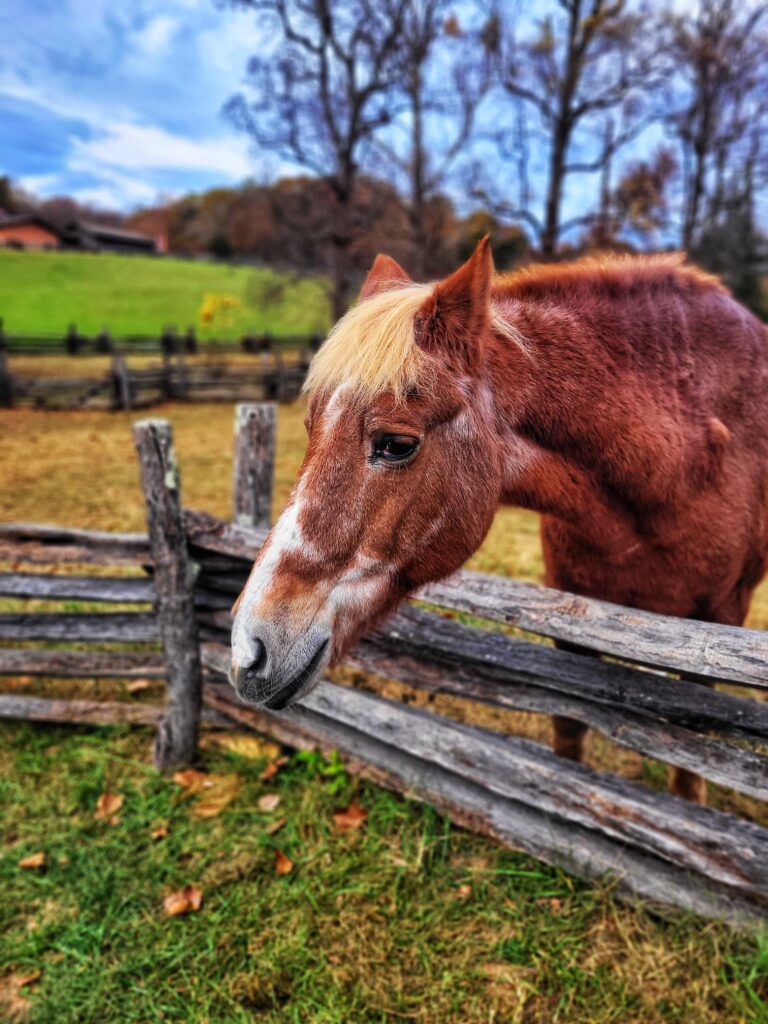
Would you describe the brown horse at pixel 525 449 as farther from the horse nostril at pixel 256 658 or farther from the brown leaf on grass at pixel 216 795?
the brown leaf on grass at pixel 216 795

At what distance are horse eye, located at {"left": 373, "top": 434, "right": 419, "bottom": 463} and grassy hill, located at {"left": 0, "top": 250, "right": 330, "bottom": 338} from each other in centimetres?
2086

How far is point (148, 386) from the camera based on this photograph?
1734 cm

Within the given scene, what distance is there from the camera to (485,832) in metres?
2.89

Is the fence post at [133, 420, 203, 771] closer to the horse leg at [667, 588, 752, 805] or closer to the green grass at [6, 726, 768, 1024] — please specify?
the green grass at [6, 726, 768, 1024]

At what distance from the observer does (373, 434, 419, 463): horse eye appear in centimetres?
168

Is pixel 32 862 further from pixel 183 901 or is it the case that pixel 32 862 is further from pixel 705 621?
pixel 705 621

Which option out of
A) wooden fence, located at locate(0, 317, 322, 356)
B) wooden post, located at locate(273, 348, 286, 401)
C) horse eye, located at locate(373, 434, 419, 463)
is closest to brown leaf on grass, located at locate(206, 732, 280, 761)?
horse eye, located at locate(373, 434, 419, 463)

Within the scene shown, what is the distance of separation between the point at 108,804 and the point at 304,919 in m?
1.38

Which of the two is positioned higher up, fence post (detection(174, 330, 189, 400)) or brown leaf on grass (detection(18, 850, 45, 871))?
fence post (detection(174, 330, 189, 400))

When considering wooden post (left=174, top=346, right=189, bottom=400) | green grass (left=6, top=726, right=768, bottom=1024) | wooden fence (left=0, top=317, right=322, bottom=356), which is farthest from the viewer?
wooden fence (left=0, top=317, right=322, bottom=356)

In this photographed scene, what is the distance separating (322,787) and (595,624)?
1.93 m

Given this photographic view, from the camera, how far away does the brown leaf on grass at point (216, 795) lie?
10.2 ft

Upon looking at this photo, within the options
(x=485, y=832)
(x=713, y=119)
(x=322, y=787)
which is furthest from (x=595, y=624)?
(x=713, y=119)

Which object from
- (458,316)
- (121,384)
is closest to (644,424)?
(458,316)
